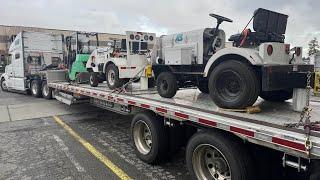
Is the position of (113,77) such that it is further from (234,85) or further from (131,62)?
(234,85)

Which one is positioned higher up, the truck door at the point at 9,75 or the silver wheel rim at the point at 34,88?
the truck door at the point at 9,75

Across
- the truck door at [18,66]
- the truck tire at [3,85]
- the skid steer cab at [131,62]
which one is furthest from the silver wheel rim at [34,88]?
the skid steer cab at [131,62]

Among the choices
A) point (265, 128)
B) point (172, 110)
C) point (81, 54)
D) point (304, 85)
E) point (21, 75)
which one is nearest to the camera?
point (265, 128)

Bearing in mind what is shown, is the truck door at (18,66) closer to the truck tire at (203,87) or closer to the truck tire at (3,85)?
the truck tire at (3,85)

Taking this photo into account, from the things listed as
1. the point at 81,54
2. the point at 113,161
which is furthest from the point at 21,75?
the point at 113,161

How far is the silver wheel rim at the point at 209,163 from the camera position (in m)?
3.78

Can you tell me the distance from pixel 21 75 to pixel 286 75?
49.1 ft

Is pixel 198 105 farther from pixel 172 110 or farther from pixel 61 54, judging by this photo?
pixel 61 54

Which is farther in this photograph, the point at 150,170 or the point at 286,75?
the point at 150,170

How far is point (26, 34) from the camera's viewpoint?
1512cm

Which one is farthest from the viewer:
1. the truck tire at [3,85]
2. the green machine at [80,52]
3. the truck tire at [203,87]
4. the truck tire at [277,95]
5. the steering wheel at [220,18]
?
the truck tire at [3,85]

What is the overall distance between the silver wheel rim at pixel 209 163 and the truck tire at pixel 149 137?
100cm

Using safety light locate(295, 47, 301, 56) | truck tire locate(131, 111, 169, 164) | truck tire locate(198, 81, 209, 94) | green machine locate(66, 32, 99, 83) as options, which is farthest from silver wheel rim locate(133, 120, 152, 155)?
green machine locate(66, 32, 99, 83)

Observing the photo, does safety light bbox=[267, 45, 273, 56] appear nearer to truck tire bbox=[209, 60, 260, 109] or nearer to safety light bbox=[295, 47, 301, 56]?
truck tire bbox=[209, 60, 260, 109]
